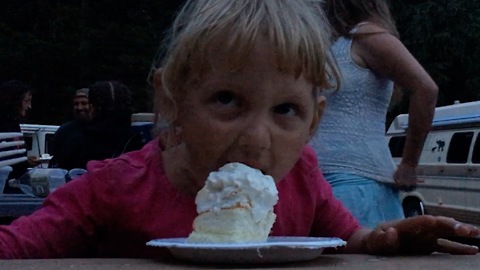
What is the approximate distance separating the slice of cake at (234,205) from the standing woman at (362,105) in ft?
3.98

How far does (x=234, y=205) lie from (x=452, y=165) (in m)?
14.0

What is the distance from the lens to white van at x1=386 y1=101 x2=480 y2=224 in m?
14.1

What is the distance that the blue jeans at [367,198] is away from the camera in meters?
2.46

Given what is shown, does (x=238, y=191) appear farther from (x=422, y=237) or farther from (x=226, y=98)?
(x=422, y=237)

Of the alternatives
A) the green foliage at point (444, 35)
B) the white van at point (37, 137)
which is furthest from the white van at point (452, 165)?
the white van at point (37, 137)

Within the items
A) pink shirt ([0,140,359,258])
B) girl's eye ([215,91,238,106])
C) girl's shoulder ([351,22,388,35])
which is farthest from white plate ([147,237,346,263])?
girl's shoulder ([351,22,388,35])

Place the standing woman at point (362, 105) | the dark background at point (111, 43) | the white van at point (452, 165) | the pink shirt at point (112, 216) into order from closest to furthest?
the pink shirt at point (112, 216) → the standing woman at point (362, 105) → the white van at point (452, 165) → the dark background at point (111, 43)

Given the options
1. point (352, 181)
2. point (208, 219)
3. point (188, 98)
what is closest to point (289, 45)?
point (188, 98)

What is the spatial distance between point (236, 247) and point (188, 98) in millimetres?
311

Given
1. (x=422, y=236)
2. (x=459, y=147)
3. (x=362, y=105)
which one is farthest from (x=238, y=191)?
(x=459, y=147)

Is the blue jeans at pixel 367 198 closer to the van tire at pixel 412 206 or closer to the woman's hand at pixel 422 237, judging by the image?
the woman's hand at pixel 422 237

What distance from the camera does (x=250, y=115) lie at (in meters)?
1.33

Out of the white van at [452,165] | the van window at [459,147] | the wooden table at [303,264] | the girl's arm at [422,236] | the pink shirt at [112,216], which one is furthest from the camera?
the van window at [459,147]

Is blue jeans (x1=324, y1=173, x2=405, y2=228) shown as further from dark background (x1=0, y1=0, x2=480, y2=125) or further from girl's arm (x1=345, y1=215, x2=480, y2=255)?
dark background (x1=0, y1=0, x2=480, y2=125)
